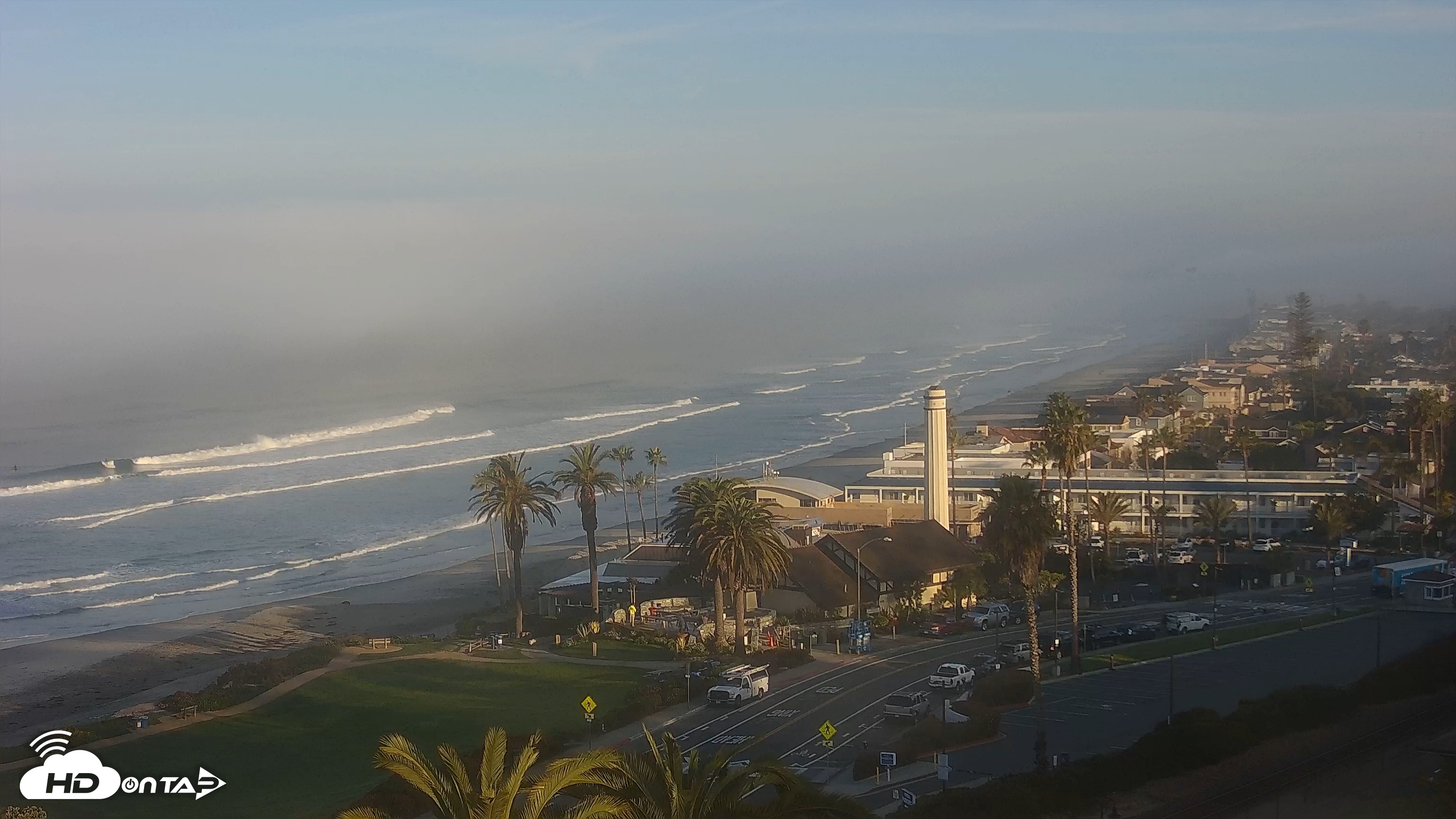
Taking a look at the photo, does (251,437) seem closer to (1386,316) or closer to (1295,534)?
(1295,534)

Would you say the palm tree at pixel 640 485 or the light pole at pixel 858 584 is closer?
the light pole at pixel 858 584

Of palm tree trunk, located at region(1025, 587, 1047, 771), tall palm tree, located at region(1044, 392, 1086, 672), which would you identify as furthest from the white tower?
palm tree trunk, located at region(1025, 587, 1047, 771)

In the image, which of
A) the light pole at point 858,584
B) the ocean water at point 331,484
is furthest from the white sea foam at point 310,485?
the light pole at point 858,584

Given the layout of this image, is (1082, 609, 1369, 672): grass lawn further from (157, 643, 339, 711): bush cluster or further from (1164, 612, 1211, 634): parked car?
(157, 643, 339, 711): bush cluster

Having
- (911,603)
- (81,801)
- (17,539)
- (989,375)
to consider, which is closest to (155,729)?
(81,801)

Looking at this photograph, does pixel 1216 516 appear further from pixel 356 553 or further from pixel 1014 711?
pixel 356 553

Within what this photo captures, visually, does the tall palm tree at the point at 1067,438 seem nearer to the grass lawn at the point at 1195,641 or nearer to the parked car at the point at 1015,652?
the grass lawn at the point at 1195,641
